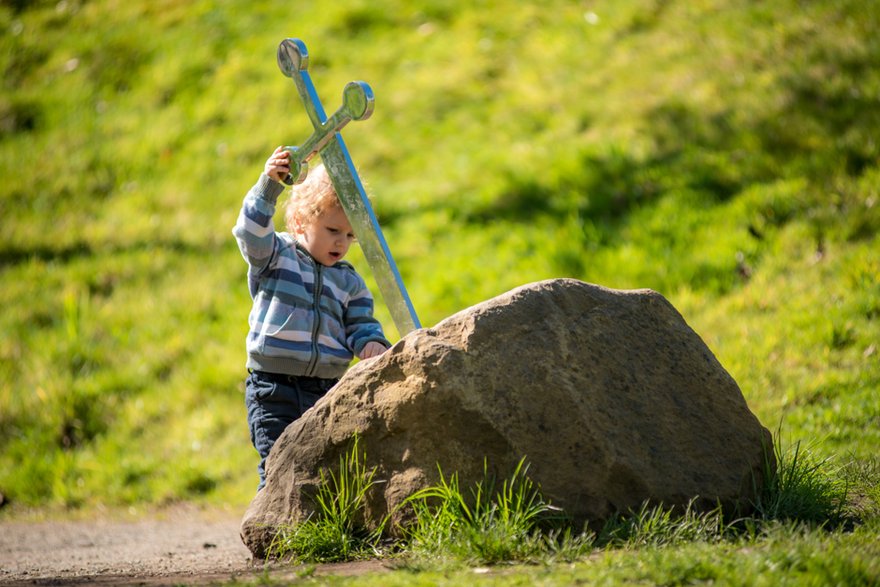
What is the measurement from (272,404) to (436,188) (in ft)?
15.5

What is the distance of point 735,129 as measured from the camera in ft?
25.2

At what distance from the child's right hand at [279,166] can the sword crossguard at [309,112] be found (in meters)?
0.02

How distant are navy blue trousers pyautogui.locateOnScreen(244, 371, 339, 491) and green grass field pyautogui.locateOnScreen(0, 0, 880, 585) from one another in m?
2.37

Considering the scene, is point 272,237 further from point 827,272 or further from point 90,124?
point 90,124

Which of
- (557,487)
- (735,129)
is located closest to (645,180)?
(735,129)

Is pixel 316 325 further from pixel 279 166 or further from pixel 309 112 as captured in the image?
pixel 309 112

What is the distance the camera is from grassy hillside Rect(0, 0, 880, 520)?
256 inches

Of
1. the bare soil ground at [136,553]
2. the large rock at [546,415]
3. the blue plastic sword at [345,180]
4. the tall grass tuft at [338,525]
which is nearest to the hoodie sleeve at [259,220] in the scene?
the blue plastic sword at [345,180]

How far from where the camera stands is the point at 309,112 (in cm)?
373

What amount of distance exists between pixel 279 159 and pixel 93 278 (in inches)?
206

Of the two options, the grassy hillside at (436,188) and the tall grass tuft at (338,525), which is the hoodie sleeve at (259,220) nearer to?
the tall grass tuft at (338,525)

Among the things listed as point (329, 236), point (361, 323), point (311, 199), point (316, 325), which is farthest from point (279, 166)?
point (361, 323)

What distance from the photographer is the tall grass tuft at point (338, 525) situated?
334 centimetres

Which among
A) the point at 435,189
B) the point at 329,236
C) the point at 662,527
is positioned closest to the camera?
the point at 662,527
